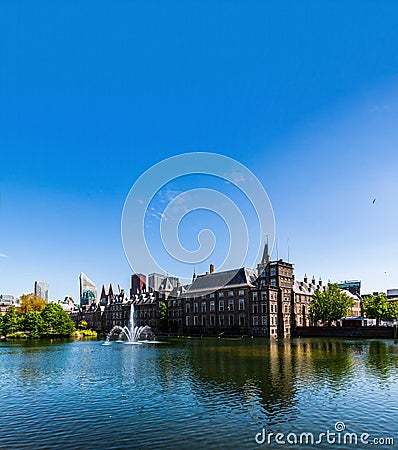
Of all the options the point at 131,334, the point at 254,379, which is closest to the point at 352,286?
the point at 131,334

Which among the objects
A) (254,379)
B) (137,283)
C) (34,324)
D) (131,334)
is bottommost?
(131,334)

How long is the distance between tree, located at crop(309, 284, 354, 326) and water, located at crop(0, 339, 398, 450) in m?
57.6

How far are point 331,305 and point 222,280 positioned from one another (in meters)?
29.1

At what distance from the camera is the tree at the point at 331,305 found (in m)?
96.5

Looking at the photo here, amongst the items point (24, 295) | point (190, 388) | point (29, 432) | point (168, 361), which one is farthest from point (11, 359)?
point (24, 295)

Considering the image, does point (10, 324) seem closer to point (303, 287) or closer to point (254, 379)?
point (303, 287)

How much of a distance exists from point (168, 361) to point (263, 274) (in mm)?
64724

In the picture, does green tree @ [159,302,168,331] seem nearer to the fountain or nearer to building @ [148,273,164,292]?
the fountain

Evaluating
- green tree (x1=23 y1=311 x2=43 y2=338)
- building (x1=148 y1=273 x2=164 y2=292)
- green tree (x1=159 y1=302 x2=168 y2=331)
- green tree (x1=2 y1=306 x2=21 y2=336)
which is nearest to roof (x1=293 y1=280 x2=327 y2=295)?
green tree (x1=159 y1=302 x2=168 y2=331)

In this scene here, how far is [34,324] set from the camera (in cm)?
9956

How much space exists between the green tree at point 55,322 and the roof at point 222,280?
35311 millimetres

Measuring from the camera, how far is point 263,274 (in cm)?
10512

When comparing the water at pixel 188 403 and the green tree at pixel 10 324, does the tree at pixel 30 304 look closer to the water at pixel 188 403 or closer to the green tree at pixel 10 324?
the green tree at pixel 10 324

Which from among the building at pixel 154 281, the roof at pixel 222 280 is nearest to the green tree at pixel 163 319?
the roof at pixel 222 280
